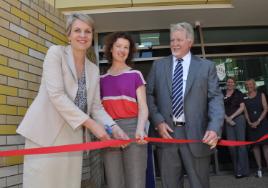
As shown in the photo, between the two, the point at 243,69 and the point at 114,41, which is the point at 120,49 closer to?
the point at 114,41

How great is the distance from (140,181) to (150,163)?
544 mm

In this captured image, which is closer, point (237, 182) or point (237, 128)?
point (237, 182)

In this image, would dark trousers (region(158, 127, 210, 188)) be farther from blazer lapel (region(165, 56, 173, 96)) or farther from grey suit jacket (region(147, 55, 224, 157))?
blazer lapel (region(165, 56, 173, 96))

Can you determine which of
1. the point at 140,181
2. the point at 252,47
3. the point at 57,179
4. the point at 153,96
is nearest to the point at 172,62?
the point at 153,96

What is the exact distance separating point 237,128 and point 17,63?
4.36 m

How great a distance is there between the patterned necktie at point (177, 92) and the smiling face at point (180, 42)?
13 centimetres

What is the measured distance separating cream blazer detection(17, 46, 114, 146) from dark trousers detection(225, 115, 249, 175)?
14.7 ft

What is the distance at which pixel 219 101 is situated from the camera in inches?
113

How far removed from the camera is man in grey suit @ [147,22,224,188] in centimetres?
280

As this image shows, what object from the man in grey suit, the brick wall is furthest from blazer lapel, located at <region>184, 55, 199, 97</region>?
the brick wall

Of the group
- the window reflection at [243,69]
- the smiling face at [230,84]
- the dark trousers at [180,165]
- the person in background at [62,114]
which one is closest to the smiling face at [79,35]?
the person in background at [62,114]

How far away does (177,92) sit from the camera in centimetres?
292

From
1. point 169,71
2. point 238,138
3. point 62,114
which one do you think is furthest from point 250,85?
point 62,114

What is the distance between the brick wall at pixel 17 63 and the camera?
310cm
